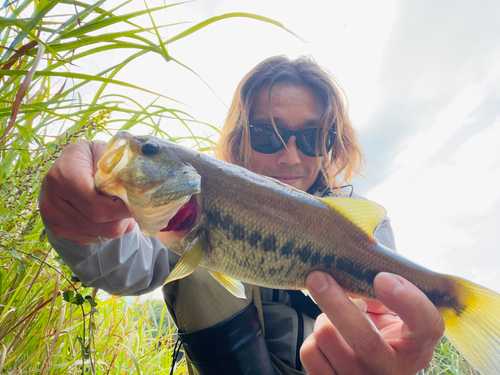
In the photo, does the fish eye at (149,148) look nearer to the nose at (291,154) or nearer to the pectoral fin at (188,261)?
the pectoral fin at (188,261)

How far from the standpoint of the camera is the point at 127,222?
112 centimetres

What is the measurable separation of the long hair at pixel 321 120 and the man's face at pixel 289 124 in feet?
0.28

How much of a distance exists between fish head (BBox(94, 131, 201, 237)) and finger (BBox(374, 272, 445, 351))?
846 mm

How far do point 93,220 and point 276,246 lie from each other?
0.70 meters

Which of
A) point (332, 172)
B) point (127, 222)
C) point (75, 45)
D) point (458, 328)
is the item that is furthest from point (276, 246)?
point (332, 172)

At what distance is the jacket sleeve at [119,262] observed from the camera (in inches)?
54.8

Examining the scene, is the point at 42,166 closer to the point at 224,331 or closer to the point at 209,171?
the point at 209,171

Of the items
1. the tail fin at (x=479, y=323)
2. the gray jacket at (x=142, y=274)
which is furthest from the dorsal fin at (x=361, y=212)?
the gray jacket at (x=142, y=274)

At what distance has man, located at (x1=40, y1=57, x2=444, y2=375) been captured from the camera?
105 cm

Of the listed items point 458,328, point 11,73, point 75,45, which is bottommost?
point 458,328

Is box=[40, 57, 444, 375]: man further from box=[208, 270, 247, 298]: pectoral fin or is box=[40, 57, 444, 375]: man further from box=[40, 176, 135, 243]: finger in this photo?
box=[208, 270, 247, 298]: pectoral fin

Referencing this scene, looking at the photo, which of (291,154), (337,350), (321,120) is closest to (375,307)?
(337,350)

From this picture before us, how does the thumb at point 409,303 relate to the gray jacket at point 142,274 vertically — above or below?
above

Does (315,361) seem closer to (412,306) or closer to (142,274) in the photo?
(412,306)
